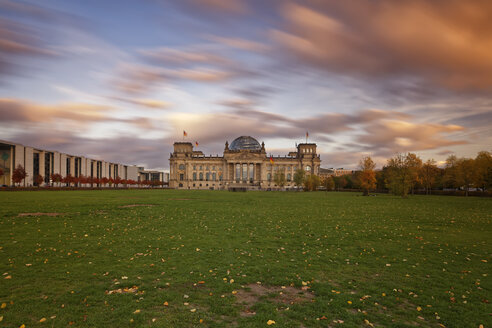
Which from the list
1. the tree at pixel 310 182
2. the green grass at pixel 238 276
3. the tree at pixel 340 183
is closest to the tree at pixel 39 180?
the tree at pixel 310 182

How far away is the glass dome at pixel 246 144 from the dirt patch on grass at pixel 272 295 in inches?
6433

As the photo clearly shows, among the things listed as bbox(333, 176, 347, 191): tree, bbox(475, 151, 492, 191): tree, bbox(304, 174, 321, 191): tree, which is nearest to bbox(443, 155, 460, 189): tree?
bbox(475, 151, 492, 191): tree

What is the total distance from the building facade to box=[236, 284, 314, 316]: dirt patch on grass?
151805 mm

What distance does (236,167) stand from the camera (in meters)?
166

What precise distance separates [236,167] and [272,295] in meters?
158

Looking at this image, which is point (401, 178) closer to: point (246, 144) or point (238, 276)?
point (238, 276)

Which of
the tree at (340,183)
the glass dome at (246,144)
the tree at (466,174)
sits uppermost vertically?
the glass dome at (246,144)

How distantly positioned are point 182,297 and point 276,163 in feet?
530

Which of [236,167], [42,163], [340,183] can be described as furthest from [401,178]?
[42,163]

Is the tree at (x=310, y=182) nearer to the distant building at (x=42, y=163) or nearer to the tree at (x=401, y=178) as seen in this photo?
the tree at (x=401, y=178)

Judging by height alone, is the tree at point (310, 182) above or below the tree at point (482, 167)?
below

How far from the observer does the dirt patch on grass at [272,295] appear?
771 centimetres

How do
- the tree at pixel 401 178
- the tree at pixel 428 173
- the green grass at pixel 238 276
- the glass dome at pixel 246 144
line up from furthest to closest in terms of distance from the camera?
the glass dome at pixel 246 144 < the tree at pixel 428 173 < the tree at pixel 401 178 < the green grass at pixel 238 276

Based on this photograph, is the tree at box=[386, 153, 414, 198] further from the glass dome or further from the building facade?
the glass dome
